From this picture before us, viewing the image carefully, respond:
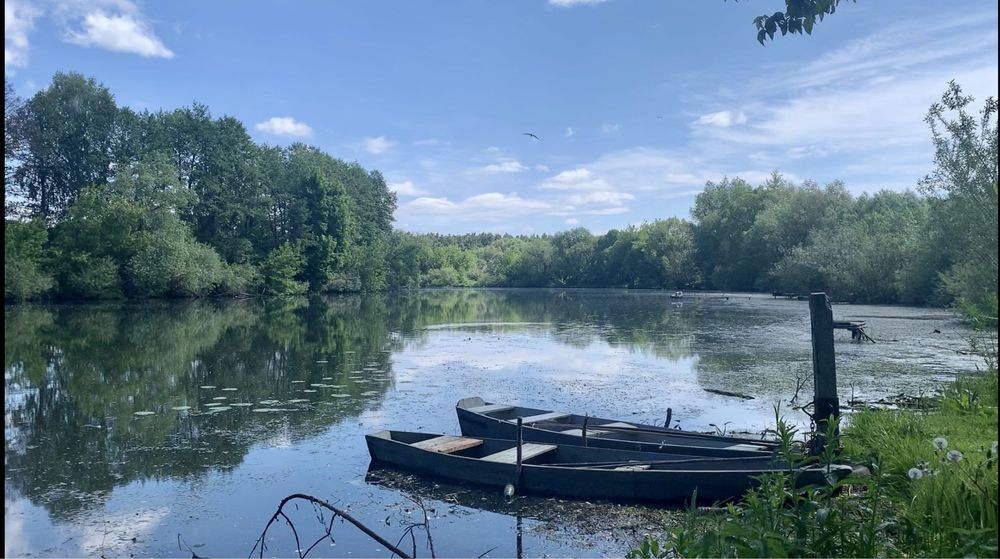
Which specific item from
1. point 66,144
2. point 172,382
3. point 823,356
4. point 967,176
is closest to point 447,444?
point 823,356

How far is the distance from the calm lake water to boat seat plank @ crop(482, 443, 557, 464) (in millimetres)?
543

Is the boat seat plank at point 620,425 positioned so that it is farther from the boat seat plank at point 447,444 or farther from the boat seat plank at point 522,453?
the boat seat plank at point 447,444

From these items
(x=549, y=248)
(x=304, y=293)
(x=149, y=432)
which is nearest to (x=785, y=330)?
(x=149, y=432)

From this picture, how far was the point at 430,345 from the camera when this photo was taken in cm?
2458

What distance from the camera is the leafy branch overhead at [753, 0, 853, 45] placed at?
193 inches

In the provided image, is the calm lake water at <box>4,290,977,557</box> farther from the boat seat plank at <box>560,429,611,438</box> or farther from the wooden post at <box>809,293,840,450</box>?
the wooden post at <box>809,293,840,450</box>

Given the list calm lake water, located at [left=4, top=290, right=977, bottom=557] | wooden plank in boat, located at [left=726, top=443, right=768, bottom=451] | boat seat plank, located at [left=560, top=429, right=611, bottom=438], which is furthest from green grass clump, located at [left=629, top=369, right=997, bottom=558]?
boat seat plank, located at [left=560, top=429, right=611, bottom=438]

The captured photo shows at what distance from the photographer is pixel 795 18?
5020mm

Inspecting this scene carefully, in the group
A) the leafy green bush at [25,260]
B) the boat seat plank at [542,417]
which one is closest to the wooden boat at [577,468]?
the boat seat plank at [542,417]

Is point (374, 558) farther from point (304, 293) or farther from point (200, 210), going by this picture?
point (304, 293)

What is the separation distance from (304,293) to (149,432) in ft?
182

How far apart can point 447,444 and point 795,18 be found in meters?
6.64

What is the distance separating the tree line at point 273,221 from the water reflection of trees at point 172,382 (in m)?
9.25

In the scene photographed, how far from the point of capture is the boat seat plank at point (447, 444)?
9.21 m
